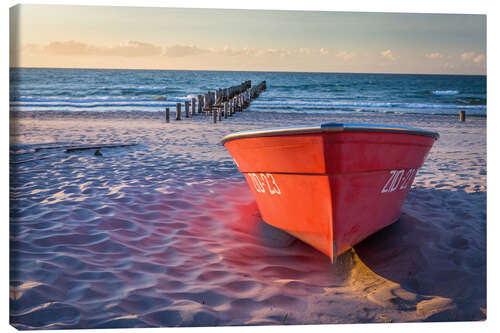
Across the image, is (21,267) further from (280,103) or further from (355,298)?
(280,103)

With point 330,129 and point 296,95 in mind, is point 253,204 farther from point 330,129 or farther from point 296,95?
point 296,95

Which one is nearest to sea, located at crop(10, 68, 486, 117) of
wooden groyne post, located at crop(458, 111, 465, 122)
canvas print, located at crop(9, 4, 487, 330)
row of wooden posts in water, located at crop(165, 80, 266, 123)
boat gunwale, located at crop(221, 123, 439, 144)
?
wooden groyne post, located at crop(458, 111, 465, 122)

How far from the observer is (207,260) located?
3.02m

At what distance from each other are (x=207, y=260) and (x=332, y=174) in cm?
121

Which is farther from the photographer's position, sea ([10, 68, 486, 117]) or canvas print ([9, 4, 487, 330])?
sea ([10, 68, 486, 117])

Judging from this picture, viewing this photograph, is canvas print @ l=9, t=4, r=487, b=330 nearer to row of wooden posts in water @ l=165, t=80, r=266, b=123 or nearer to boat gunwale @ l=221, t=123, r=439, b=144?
boat gunwale @ l=221, t=123, r=439, b=144

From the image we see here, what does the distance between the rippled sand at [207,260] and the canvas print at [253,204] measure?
0.01 meters

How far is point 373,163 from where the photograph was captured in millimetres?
2594

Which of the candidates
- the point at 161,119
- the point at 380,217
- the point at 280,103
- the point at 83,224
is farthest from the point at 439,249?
the point at 280,103

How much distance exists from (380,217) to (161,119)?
9839 mm

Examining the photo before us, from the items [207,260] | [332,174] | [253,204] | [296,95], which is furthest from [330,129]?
[296,95]

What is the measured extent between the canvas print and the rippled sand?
0.01 m

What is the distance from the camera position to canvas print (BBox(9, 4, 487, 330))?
8.32 feet
